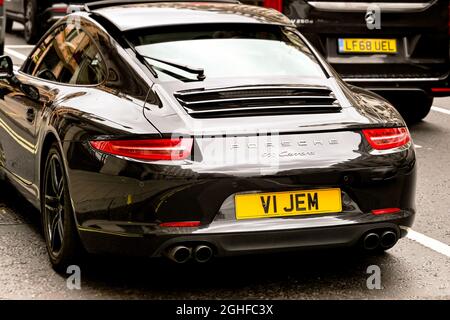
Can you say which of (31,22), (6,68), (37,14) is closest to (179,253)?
(6,68)

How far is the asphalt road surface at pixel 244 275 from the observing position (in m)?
5.34

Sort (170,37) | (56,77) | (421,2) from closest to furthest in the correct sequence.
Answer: (170,37)
(56,77)
(421,2)

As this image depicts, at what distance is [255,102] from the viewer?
523cm

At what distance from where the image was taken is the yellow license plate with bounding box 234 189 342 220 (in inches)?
195

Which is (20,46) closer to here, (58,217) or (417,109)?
(417,109)

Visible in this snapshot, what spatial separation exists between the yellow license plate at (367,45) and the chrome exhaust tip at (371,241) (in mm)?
5314

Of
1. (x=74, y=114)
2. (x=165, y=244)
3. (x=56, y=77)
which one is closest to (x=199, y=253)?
(x=165, y=244)

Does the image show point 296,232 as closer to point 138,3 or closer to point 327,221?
point 327,221

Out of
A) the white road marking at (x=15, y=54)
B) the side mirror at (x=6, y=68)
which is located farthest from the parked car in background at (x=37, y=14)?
the side mirror at (x=6, y=68)

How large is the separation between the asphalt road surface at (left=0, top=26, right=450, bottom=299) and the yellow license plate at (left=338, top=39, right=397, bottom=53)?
12.9 feet

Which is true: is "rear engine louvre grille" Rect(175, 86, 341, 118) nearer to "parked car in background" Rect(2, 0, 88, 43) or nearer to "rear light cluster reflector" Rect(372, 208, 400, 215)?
"rear light cluster reflector" Rect(372, 208, 400, 215)

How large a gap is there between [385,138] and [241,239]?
3.09ft
